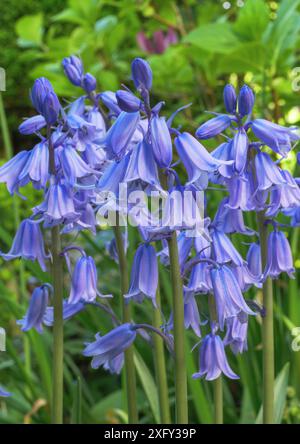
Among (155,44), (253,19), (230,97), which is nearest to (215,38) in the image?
(253,19)

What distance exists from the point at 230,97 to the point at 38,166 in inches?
18.0

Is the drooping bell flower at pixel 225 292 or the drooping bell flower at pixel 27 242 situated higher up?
the drooping bell flower at pixel 27 242

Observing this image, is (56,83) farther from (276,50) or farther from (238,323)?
(238,323)

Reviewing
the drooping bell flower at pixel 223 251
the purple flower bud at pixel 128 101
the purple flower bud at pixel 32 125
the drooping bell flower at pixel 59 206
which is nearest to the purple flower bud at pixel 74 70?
the purple flower bud at pixel 32 125

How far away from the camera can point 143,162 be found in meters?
1.45

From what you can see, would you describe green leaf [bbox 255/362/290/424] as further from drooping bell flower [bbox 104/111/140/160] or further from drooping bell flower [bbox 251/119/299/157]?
drooping bell flower [bbox 104/111/140/160]

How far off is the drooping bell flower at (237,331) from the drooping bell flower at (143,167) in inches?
15.4

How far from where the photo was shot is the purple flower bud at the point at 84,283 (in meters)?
1.69

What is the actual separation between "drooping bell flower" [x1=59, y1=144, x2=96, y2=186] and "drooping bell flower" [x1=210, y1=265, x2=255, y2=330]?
37 centimetres

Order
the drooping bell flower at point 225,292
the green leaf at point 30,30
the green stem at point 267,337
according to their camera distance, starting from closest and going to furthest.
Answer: the drooping bell flower at point 225,292
the green stem at point 267,337
the green leaf at point 30,30

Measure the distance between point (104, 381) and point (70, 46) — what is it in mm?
1700

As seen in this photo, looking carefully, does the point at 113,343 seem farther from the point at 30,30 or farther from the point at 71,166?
the point at 30,30

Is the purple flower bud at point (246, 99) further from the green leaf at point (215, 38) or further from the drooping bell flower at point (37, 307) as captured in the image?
the green leaf at point (215, 38)
